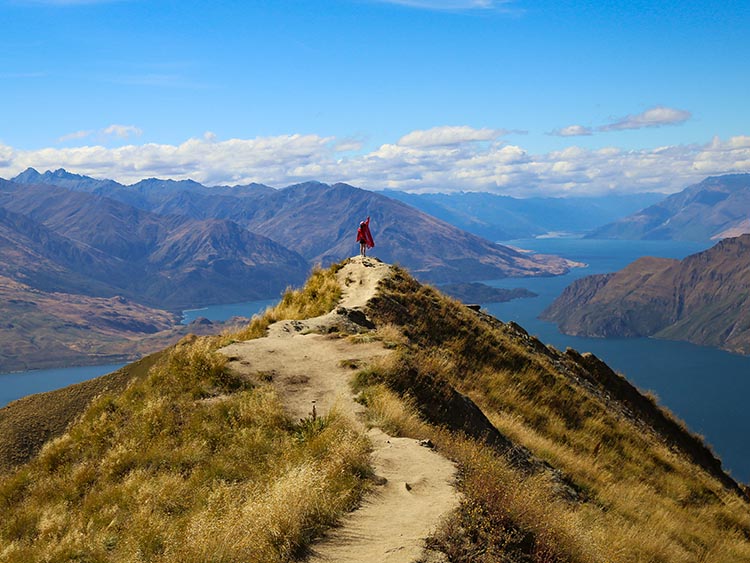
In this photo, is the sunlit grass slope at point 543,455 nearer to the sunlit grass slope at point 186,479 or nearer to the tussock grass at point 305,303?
the sunlit grass slope at point 186,479

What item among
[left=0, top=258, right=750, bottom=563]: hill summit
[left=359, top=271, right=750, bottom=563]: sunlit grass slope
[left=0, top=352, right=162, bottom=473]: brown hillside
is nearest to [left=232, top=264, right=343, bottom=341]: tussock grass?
[left=0, top=258, right=750, bottom=563]: hill summit

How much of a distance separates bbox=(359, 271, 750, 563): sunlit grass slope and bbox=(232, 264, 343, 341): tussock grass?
2.71m

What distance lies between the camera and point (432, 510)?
9.89 metres

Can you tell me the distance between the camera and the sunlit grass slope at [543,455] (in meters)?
10.1

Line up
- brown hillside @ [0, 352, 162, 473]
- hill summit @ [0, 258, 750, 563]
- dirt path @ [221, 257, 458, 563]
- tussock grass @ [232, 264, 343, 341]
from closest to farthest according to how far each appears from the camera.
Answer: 1. dirt path @ [221, 257, 458, 563]
2. hill summit @ [0, 258, 750, 563]
3. tussock grass @ [232, 264, 343, 341]
4. brown hillside @ [0, 352, 162, 473]

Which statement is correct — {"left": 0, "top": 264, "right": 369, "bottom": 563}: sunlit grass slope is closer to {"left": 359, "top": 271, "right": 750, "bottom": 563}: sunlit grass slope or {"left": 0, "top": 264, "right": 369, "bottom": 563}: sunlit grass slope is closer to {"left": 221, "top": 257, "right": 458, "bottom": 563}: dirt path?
{"left": 221, "top": 257, "right": 458, "bottom": 563}: dirt path

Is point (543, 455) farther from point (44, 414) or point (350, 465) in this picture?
point (44, 414)

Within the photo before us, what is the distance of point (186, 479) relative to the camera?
12.8m

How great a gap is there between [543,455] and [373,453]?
8.44 metres

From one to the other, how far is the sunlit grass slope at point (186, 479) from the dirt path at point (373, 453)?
1.53ft

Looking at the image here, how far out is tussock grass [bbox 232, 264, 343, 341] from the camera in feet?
85.8

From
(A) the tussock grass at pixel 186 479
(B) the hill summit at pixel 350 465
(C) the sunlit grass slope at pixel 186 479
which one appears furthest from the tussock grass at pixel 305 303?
(A) the tussock grass at pixel 186 479

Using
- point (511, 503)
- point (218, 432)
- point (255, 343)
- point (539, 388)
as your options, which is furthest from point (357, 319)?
point (511, 503)

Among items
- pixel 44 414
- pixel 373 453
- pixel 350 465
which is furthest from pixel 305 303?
pixel 350 465
